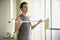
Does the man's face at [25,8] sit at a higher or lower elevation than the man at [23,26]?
higher

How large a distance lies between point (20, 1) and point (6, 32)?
0.47m

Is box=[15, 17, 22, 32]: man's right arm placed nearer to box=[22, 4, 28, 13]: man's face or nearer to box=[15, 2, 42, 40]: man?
box=[15, 2, 42, 40]: man

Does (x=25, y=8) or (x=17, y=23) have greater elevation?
(x=25, y=8)

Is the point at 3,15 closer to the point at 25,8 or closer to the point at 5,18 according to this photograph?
the point at 5,18

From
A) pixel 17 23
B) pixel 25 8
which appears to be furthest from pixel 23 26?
pixel 25 8

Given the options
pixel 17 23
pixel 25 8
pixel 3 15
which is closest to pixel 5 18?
pixel 3 15

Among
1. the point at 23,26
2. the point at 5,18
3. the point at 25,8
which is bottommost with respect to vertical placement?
the point at 23,26

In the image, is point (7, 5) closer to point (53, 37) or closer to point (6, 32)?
point (6, 32)

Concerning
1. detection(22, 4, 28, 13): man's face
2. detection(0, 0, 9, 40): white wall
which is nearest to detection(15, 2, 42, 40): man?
detection(22, 4, 28, 13): man's face

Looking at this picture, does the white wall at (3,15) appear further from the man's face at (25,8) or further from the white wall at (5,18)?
the man's face at (25,8)

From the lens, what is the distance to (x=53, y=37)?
1.95 meters

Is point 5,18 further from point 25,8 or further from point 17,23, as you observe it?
point 25,8

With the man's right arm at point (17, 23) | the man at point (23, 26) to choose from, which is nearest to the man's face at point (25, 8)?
the man at point (23, 26)

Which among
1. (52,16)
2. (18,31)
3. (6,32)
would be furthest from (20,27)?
(52,16)
